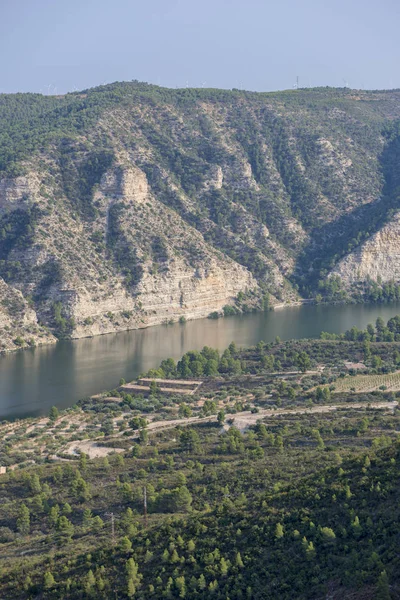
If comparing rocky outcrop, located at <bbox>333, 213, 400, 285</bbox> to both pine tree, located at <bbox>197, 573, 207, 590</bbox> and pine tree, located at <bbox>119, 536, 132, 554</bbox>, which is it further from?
pine tree, located at <bbox>197, 573, 207, 590</bbox>

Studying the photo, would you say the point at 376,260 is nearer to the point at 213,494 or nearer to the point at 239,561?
the point at 213,494

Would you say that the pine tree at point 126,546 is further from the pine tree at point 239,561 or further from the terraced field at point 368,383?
the terraced field at point 368,383

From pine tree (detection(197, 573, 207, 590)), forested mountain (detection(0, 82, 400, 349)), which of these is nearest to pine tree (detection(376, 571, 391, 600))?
pine tree (detection(197, 573, 207, 590))

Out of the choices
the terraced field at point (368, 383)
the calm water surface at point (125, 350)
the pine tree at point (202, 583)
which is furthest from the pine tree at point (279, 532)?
the calm water surface at point (125, 350)

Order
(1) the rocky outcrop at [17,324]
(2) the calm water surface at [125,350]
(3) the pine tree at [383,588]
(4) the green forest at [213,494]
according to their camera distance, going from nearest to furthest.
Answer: (3) the pine tree at [383,588] < (4) the green forest at [213,494] < (2) the calm water surface at [125,350] < (1) the rocky outcrop at [17,324]

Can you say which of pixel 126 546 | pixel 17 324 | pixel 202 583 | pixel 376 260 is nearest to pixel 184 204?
pixel 376 260

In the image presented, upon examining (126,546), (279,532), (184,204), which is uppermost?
(184,204)
